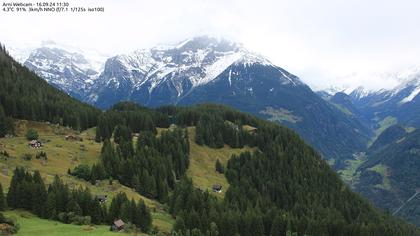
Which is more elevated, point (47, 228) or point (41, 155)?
point (41, 155)

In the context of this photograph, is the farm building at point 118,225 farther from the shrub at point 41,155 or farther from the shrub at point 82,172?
the shrub at point 41,155

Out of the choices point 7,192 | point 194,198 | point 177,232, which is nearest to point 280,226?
point 194,198

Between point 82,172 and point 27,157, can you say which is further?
point 27,157

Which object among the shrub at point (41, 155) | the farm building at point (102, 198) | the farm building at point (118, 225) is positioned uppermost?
the shrub at point (41, 155)

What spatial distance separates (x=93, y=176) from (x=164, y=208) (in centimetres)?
2660

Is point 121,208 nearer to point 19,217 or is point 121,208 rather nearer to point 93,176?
point 19,217

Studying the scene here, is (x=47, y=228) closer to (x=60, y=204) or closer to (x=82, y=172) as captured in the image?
(x=60, y=204)

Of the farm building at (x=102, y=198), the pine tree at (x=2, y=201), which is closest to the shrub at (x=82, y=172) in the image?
the farm building at (x=102, y=198)

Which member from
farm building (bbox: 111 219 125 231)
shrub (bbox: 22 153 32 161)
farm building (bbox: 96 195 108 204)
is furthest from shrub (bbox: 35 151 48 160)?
farm building (bbox: 111 219 125 231)

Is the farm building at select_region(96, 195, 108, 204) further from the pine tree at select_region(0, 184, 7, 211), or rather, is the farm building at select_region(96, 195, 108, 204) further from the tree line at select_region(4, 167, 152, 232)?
the pine tree at select_region(0, 184, 7, 211)

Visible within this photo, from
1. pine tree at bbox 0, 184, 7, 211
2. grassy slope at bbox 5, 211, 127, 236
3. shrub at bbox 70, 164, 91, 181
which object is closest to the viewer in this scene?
grassy slope at bbox 5, 211, 127, 236

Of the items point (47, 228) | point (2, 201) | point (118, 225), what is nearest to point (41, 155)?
point (2, 201)

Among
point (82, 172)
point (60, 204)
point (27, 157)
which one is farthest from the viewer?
point (27, 157)

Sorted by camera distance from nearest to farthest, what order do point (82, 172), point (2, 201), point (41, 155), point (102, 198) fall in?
1. point (2, 201)
2. point (102, 198)
3. point (82, 172)
4. point (41, 155)
